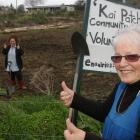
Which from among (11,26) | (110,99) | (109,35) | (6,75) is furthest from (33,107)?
(11,26)

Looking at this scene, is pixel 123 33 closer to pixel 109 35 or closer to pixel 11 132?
pixel 109 35

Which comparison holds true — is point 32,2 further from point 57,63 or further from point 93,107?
point 93,107

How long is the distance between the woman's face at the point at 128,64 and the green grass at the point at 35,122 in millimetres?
2662

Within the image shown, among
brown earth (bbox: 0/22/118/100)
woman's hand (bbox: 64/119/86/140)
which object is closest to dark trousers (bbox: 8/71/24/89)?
brown earth (bbox: 0/22/118/100)

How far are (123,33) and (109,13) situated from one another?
213cm

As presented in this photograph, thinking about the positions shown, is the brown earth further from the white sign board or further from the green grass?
the white sign board

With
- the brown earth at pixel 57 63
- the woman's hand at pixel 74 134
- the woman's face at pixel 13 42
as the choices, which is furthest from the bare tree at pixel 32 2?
the woman's hand at pixel 74 134

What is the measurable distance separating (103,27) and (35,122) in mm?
1568

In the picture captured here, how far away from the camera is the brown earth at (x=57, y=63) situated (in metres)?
11.2

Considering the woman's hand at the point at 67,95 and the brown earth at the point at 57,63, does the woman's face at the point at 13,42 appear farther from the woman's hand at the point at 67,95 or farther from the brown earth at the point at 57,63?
the woman's hand at the point at 67,95

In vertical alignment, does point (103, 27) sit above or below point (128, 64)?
below

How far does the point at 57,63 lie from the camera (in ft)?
50.5

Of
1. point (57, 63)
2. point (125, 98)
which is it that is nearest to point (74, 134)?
point (125, 98)

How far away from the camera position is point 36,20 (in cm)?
3491
